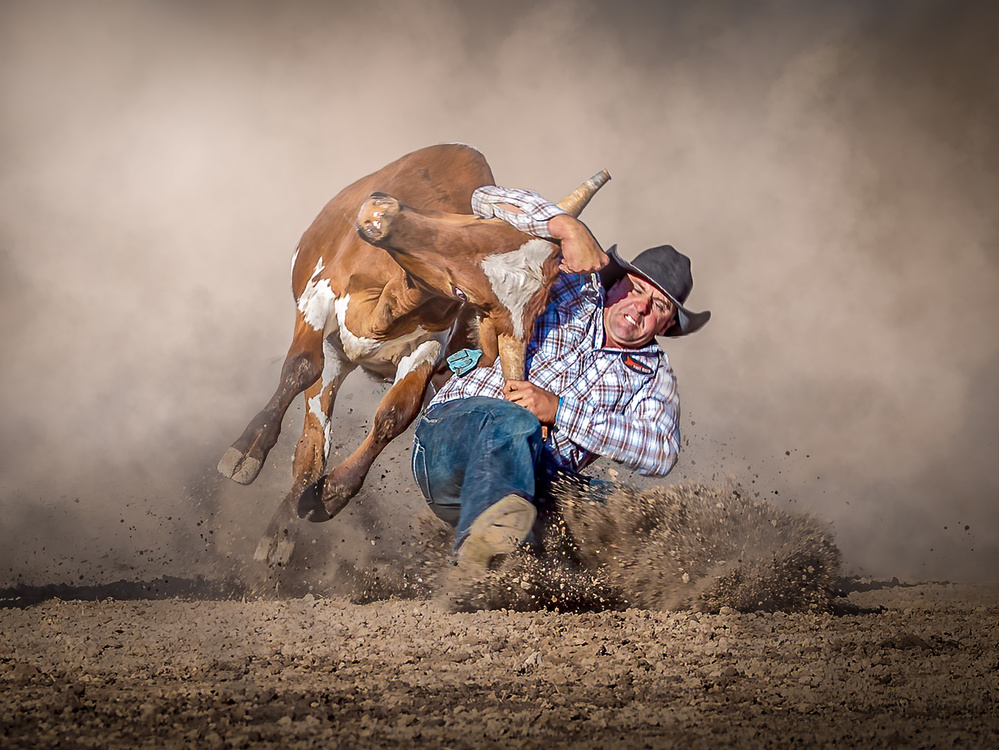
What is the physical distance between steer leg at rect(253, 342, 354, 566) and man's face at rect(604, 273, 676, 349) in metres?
0.84

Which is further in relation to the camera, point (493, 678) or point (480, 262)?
point (480, 262)

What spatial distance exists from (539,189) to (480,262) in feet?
1.92

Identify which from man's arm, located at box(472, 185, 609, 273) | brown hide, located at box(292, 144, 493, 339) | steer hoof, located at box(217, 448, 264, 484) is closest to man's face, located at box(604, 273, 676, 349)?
man's arm, located at box(472, 185, 609, 273)

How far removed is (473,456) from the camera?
2.14 meters

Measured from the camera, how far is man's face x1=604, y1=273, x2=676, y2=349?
2.34 metres

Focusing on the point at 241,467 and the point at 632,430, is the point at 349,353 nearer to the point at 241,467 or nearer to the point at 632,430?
the point at 241,467

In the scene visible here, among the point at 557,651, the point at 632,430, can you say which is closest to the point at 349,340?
the point at 632,430

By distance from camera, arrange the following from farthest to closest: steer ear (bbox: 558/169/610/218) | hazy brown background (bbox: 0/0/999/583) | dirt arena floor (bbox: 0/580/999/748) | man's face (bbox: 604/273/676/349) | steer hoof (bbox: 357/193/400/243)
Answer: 1. hazy brown background (bbox: 0/0/999/583)
2. steer ear (bbox: 558/169/610/218)
3. man's face (bbox: 604/273/676/349)
4. steer hoof (bbox: 357/193/400/243)
5. dirt arena floor (bbox: 0/580/999/748)

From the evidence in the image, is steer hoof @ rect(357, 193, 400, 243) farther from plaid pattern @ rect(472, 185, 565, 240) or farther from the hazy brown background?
the hazy brown background

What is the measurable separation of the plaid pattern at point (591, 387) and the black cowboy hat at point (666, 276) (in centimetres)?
7

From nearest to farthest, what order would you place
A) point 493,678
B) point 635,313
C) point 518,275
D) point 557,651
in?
1. point 493,678
2. point 557,651
3. point 518,275
4. point 635,313

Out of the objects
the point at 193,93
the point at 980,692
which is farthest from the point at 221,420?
the point at 980,692

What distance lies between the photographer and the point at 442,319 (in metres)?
2.41

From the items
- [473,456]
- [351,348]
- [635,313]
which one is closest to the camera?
[473,456]
